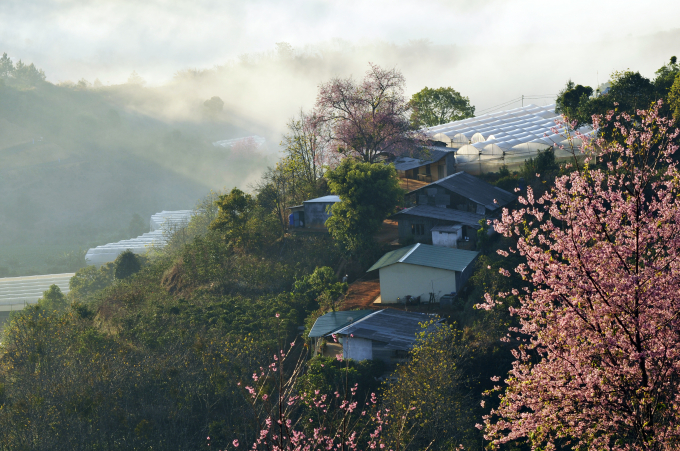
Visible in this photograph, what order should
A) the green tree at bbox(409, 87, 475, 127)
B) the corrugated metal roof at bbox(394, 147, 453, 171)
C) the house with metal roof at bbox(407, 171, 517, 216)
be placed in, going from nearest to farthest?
the house with metal roof at bbox(407, 171, 517, 216)
the corrugated metal roof at bbox(394, 147, 453, 171)
the green tree at bbox(409, 87, 475, 127)

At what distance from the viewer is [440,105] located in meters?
64.4

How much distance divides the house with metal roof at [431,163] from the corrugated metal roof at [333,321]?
66.1ft

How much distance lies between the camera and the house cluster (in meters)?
21.1

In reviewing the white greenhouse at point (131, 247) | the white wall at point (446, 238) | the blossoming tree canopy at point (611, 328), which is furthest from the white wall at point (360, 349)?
the white greenhouse at point (131, 247)

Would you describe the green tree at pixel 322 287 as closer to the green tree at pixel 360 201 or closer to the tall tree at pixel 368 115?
the green tree at pixel 360 201

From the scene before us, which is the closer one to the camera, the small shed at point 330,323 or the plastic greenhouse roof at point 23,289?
the small shed at point 330,323

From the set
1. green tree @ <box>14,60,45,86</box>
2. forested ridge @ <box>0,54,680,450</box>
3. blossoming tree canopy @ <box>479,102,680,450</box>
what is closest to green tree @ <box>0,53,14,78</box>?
green tree @ <box>14,60,45,86</box>

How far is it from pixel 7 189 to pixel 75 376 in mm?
105925

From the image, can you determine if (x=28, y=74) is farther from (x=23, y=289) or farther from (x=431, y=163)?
(x=431, y=163)

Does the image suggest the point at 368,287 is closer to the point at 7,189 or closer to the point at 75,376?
the point at 75,376

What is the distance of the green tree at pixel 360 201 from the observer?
31.8 metres

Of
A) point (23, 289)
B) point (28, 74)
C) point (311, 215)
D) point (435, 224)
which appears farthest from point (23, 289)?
point (28, 74)

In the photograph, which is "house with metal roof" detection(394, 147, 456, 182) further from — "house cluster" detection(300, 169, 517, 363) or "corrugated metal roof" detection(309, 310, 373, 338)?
"corrugated metal roof" detection(309, 310, 373, 338)

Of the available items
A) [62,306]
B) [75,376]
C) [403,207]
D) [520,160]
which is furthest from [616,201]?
[62,306]
